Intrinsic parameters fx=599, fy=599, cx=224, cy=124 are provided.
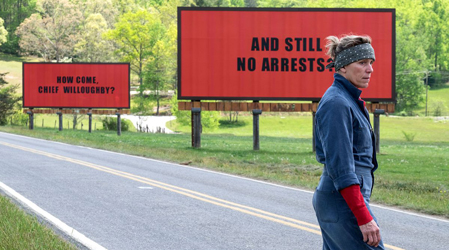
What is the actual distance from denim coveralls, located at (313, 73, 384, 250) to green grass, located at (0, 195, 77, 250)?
4432 millimetres

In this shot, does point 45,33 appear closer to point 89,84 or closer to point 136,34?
point 136,34

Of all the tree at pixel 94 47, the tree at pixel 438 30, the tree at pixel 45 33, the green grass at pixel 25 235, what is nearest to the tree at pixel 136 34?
the tree at pixel 94 47

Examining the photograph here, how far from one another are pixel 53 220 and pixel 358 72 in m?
7.10

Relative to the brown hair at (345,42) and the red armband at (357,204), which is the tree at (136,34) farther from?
the red armband at (357,204)

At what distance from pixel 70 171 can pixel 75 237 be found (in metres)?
9.22

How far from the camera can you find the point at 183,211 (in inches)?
422

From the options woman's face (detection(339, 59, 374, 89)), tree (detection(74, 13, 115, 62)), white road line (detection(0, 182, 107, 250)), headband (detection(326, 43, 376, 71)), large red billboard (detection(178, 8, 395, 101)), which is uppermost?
tree (detection(74, 13, 115, 62))

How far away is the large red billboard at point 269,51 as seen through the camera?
28.1m

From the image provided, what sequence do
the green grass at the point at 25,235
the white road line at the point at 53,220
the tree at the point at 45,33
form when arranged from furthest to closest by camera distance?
the tree at the point at 45,33, the white road line at the point at 53,220, the green grass at the point at 25,235

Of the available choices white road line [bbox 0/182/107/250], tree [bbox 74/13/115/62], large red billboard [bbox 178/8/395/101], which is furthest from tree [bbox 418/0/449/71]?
white road line [bbox 0/182/107/250]

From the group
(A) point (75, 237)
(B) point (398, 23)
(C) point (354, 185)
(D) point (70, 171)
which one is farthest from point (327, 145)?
(B) point (398, 23)

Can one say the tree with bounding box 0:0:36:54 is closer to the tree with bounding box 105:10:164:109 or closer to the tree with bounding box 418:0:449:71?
the tree with bounding box 105:10:164:109

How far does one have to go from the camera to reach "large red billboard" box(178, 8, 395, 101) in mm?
28109

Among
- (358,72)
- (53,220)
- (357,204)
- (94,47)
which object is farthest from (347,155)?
(94,47)
